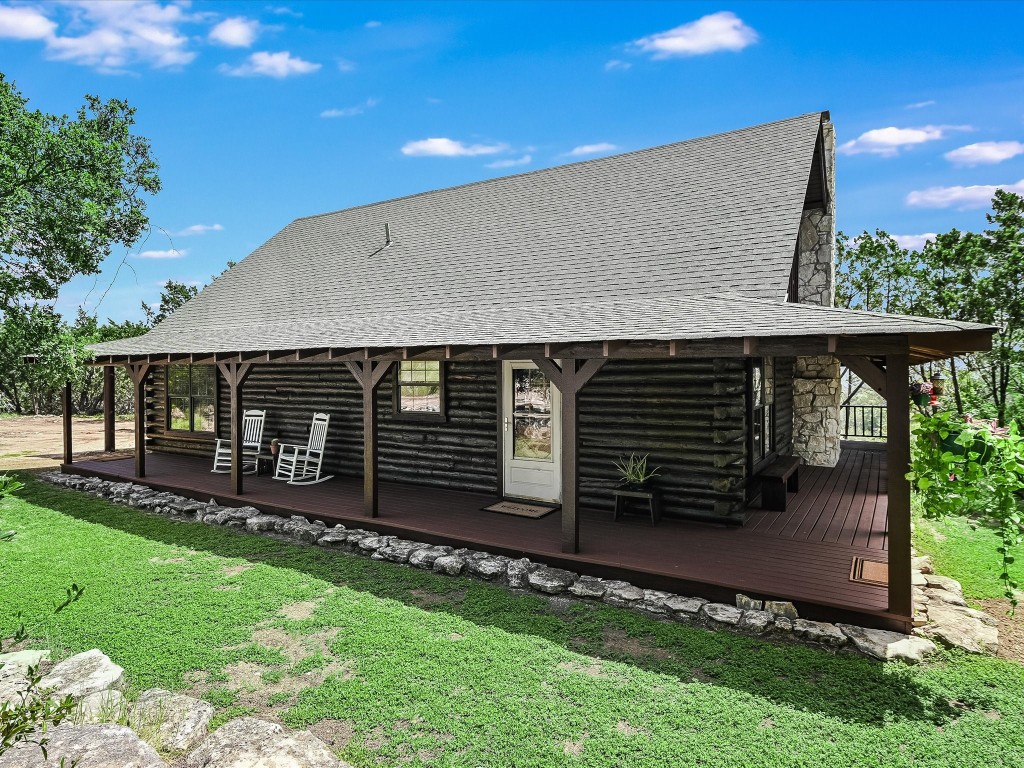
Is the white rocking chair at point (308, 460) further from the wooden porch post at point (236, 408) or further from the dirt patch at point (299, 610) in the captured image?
the dirt patch at point (299, 610)

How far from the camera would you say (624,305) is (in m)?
6.53

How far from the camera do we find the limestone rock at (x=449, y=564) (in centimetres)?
557

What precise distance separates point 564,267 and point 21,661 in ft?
22.5

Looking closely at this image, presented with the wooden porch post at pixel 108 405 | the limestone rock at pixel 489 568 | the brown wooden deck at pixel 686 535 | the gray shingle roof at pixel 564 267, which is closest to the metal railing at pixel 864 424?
the brown wooden deck at pixel 686 535

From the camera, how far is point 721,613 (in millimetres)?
4441

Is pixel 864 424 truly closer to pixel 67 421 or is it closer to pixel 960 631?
pixel 960 631

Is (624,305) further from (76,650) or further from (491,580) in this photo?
(76,650)

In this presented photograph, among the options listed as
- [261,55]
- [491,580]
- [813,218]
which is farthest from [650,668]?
[261,55]

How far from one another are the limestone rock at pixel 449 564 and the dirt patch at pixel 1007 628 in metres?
4.19

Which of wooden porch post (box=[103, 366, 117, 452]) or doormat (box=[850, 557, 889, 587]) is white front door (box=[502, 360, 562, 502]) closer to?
doormat (box=[850, 557, 889, 587])

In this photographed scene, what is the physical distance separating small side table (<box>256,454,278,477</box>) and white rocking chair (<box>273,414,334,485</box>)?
0.97ft

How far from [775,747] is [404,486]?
648 centimetres

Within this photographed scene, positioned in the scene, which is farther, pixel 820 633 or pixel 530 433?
pixel 530 433

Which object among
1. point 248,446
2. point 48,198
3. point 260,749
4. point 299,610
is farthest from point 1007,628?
point 248,446
